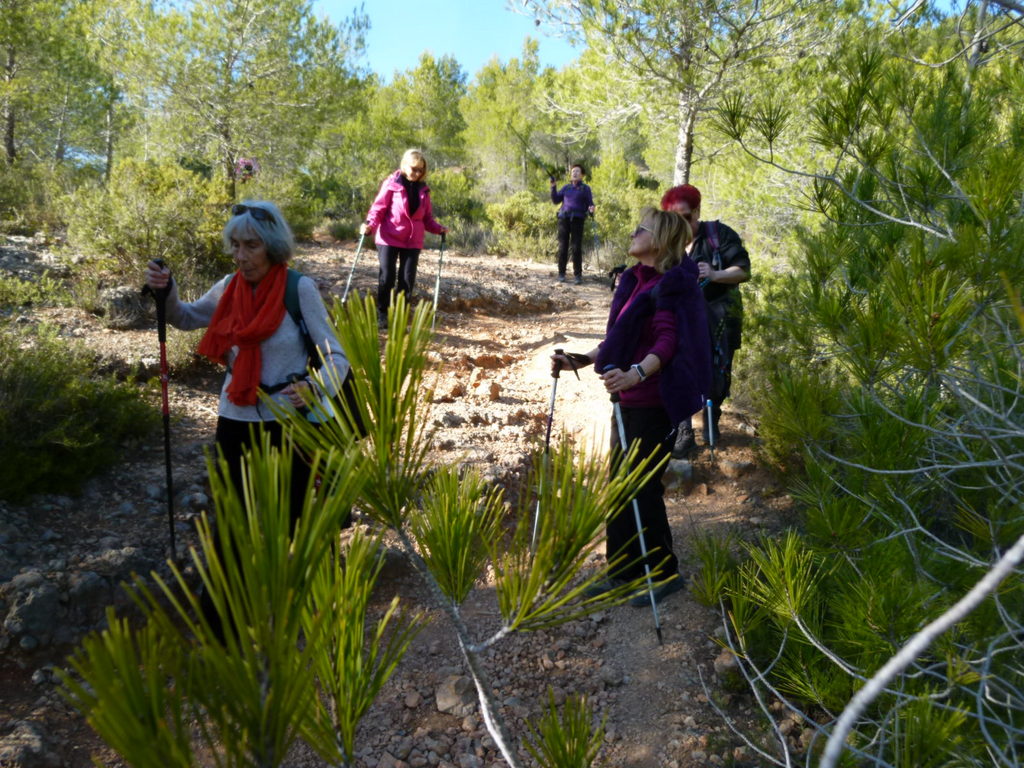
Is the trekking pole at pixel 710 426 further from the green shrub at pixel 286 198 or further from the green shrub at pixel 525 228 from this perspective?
the green shrub at pixel 525 228

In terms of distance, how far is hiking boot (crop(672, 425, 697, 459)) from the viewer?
4812 millimetres

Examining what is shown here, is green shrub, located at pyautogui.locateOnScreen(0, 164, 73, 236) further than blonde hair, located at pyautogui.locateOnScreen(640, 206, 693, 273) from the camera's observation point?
Yes

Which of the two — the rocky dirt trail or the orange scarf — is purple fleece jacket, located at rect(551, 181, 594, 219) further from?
the orange scarf

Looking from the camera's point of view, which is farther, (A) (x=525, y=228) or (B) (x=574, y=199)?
(A) (x=525, y=228)

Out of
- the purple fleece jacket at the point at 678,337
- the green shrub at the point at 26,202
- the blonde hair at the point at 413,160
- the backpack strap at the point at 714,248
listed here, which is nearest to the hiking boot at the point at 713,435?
the backpack strap at the point at 714,248

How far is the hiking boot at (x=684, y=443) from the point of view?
481cm

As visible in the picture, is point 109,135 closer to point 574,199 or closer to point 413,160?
point 574,199

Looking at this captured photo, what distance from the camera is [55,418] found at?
3.64 metres

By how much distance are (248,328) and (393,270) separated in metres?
4.28

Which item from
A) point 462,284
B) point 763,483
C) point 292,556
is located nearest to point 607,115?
point 462,284

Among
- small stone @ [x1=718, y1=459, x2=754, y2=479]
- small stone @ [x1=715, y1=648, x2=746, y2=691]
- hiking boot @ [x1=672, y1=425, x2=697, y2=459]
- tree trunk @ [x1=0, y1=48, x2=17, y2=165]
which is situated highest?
tree trunk @ [x1=0, y1=48, x2=17, y2=165]

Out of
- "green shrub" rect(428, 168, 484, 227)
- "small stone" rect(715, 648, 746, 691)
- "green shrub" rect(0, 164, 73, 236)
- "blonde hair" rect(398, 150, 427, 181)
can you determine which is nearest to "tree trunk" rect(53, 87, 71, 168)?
"green shrub" rect(428, 168, 484, 227)

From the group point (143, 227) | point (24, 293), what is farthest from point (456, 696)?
point (143, 227)

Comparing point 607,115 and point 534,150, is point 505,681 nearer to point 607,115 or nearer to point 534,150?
point 607,115
